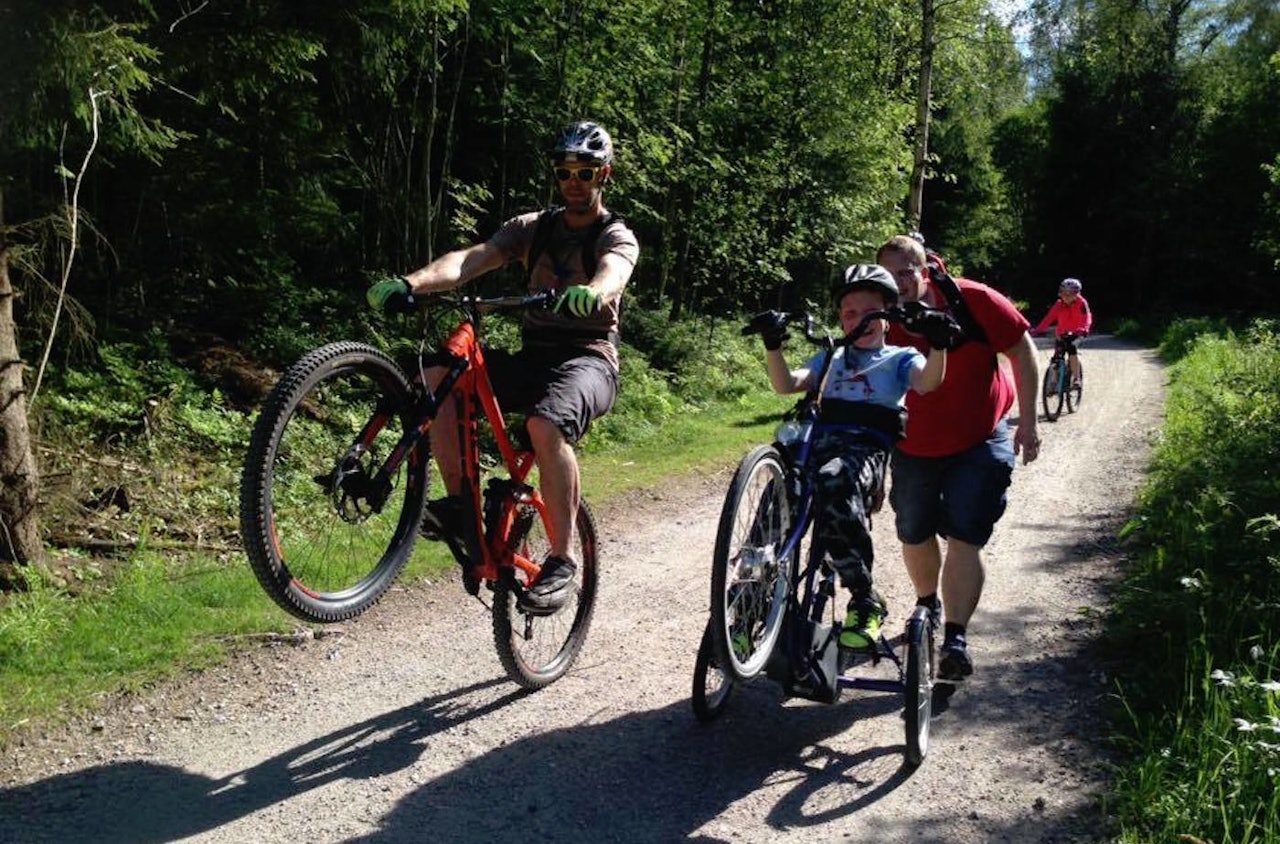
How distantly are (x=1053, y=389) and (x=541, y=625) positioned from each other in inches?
440

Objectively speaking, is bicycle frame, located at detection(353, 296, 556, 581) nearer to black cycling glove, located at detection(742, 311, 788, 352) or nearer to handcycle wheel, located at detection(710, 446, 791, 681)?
black cycling glove, located at detection(742, 311, 788, 352)

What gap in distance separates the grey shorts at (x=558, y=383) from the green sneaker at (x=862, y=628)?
1.35 meters

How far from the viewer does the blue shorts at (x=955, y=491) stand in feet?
15.0

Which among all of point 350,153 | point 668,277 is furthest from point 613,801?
point 668,277

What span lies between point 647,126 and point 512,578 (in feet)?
42.2

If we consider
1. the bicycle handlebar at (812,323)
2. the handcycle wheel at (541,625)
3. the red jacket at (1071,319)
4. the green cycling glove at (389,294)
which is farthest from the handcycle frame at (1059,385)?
the green cycling glove at (389,294)

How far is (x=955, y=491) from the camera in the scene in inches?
182

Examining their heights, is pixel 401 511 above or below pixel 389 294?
below

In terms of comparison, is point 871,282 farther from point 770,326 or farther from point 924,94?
point 924,94

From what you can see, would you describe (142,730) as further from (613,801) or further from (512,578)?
(613,801)

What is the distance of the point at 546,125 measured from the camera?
13.9 meters

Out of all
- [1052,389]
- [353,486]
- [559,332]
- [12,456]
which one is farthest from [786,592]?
[1052,389]

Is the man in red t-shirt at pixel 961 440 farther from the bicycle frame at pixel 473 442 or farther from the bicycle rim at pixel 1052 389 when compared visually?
the bicycle rim at pixel 1052 389

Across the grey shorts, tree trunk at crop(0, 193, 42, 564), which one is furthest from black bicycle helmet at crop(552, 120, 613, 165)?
tree trunk at crop(0, 193, 42, 564)
